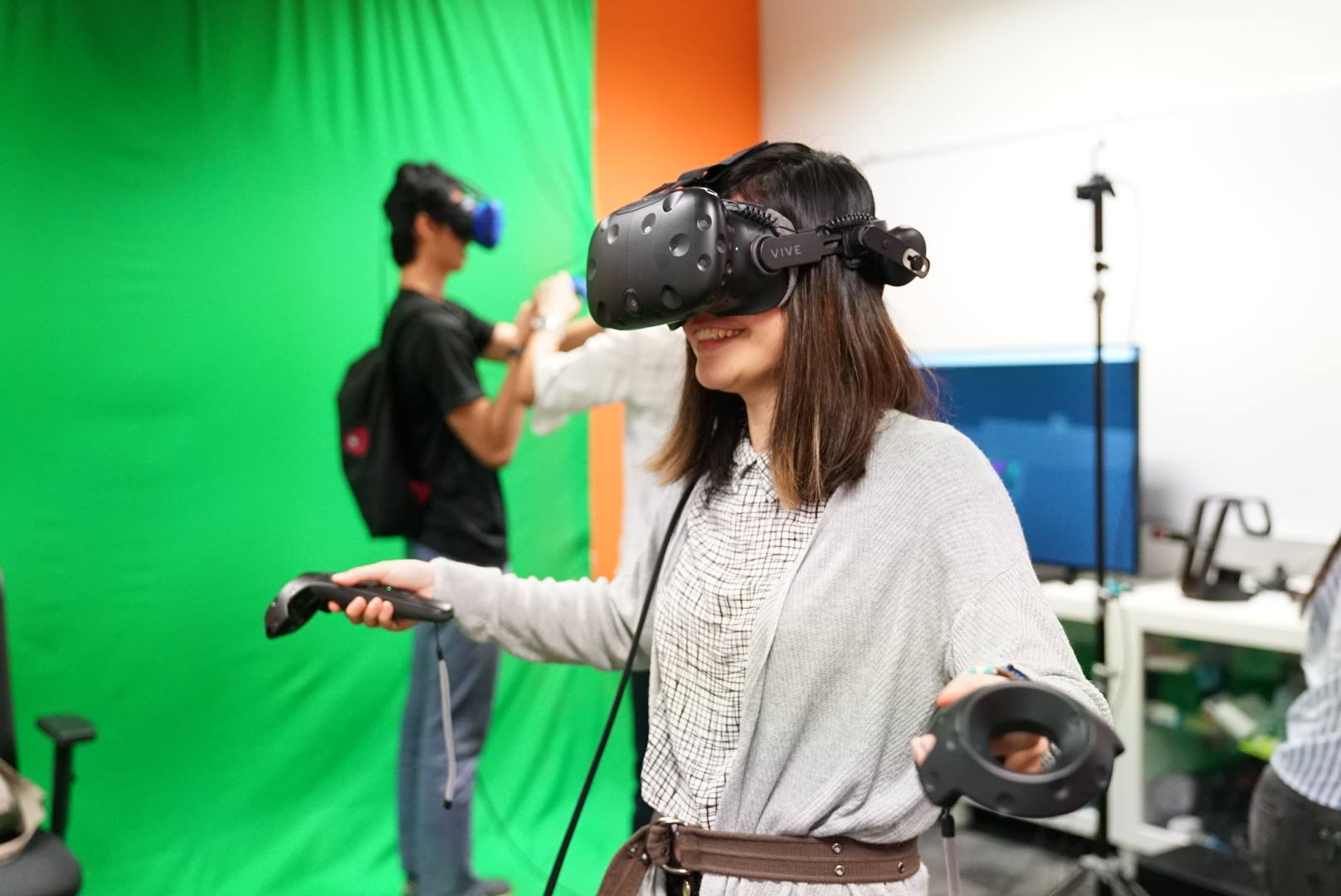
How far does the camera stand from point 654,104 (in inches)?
133

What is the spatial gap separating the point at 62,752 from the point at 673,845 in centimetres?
124

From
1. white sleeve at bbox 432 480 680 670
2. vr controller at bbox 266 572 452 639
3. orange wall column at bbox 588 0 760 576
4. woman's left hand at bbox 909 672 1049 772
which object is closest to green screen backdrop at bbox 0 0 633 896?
orange wall column at bbox 588 0 760 576

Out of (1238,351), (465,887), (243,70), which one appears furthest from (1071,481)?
(243,70)

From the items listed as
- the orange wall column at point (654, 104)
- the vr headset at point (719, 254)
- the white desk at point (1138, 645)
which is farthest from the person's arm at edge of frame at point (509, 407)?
the vr headset at point (719, 254)

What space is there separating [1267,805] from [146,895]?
80.2 inches

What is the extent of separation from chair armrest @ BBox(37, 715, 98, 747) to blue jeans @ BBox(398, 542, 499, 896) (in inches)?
29.6

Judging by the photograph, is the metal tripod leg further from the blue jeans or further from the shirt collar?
the shirt collar

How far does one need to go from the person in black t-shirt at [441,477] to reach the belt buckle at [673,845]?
1.43m

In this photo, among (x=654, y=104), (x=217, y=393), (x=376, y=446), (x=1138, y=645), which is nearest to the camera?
(x=217, y=393)

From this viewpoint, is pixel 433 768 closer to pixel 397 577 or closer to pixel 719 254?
pixel 397 577

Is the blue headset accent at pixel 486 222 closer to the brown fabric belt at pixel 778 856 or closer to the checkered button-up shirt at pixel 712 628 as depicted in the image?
the checkered button-up shirt at pixel 712 628

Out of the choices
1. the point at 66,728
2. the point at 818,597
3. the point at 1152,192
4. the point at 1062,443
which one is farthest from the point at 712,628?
the point at 1152,192

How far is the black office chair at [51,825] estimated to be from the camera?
65.4 inches

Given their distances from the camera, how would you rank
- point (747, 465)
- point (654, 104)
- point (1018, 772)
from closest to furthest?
point (1018, 772) → point (747, 465) → point (654, 104)
